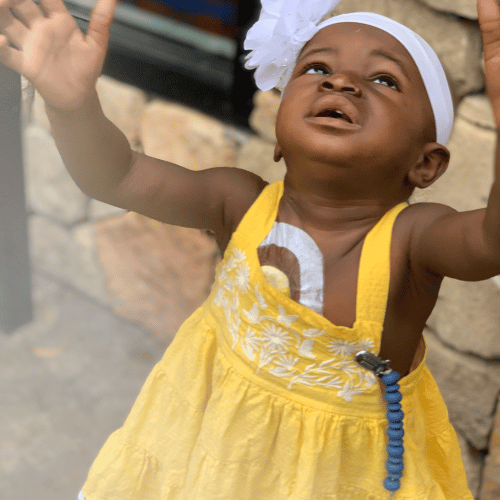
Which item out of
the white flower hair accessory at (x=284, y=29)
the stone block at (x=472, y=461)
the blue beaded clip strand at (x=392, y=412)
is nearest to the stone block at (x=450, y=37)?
the white flower hair accessory at (x=284, y=29)

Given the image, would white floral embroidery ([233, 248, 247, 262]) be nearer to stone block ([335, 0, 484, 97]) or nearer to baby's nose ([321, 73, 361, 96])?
baby's nose ([321, 73, 361, 96])

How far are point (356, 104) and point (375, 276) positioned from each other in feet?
0.61

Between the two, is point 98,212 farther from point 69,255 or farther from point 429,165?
point 429,165

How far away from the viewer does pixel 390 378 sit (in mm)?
764

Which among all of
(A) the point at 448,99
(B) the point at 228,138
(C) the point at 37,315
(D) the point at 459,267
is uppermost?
(A) the point at 448,99

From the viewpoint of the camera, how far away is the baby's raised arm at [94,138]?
658 millimetres

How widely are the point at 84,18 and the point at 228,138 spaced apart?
2.52ft

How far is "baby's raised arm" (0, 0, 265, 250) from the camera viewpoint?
2.16ft

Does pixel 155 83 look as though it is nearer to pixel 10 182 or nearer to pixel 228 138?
pixel 228 138

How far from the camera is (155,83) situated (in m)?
1.61

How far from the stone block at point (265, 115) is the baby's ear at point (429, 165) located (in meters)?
0.63

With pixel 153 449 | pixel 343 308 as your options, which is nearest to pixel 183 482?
pixel 153 449

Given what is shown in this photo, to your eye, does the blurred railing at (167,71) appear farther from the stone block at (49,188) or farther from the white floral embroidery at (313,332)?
the white floral embroidery at (313,332)

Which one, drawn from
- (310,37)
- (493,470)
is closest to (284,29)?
(310,37)
